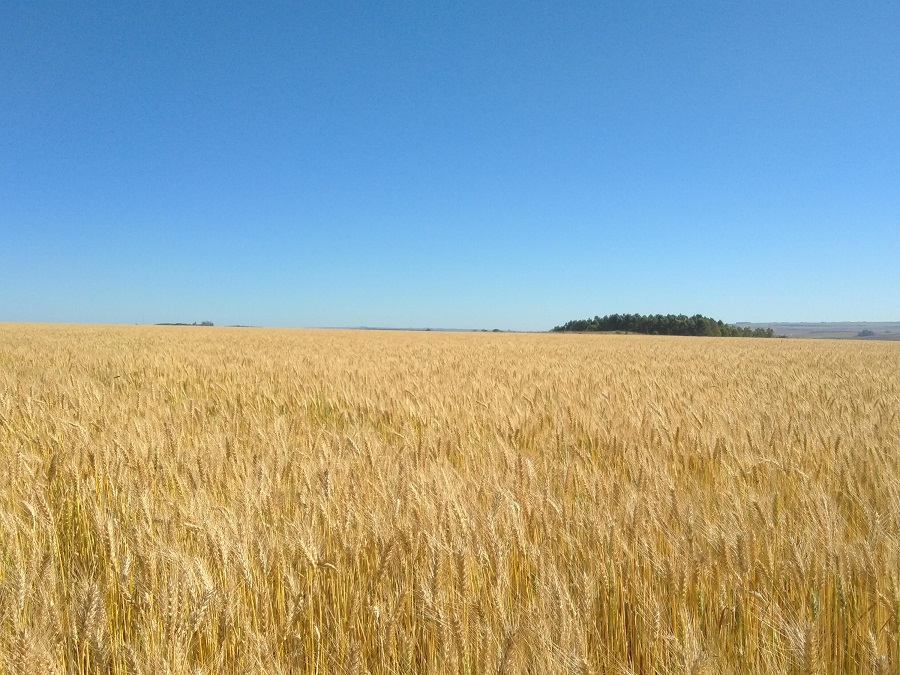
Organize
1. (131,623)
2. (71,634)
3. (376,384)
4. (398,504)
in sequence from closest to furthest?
1. (71,634)
2. (131,623)
3. (398,504)
4. (376,384)

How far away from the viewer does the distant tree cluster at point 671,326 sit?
235 ft

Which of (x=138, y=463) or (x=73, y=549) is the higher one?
(x=138, y=463)

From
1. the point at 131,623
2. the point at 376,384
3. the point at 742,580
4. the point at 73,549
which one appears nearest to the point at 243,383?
the point at 376,384

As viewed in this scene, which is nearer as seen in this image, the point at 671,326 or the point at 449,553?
the point at 449,553

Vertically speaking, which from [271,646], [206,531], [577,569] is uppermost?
[206,531]

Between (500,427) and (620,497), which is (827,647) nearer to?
(620,497)

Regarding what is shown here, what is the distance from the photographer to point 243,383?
17.1ft

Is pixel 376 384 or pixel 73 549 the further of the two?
pixel 376 384

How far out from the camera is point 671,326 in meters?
74.1

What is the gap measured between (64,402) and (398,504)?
3078mm

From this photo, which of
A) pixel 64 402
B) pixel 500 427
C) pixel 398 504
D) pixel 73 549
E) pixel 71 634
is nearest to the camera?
pixel 71 634

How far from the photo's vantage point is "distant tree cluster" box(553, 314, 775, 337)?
7150 cm

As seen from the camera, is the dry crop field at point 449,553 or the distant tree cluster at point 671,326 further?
the distant tree cluster at point 671,326

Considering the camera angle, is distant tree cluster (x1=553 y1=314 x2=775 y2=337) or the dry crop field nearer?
the dry crop field
